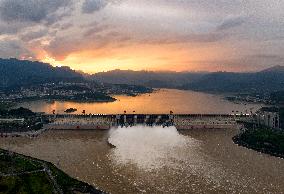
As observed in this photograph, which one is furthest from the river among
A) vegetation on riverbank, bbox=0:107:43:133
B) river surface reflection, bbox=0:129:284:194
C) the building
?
the building

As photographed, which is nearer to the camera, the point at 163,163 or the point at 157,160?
the point at 163,163

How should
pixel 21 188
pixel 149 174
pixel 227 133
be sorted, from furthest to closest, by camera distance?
pixel 227 133
pixel 149 174
pixel 21 188

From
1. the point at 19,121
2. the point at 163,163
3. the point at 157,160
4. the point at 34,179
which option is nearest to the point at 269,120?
the point at 157,160

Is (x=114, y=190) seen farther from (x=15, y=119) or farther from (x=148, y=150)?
(x=15, y=119)

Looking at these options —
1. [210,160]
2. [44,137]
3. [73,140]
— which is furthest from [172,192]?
[44,137]

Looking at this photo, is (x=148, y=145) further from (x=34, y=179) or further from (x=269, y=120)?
(x=269, y=120)

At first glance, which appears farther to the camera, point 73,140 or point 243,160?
point 73,140

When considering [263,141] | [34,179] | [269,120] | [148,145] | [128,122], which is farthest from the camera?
[269,120]
